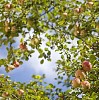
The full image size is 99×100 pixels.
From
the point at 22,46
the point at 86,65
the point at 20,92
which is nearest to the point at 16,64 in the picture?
the point at 22,46

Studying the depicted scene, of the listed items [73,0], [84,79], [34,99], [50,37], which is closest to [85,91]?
[84,79]

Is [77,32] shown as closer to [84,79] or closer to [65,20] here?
[65,20]

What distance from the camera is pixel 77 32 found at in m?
4.34

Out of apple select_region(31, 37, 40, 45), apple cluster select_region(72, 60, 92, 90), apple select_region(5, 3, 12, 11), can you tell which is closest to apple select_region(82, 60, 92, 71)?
apple cluster select_region(72, 60, 92, 90)

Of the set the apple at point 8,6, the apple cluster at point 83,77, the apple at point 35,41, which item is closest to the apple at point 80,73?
the apple cluster at point 83,77

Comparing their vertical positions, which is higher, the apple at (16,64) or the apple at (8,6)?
the apple at (8,6)

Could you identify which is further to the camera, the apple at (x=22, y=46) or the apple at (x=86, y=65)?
the apple at (x=22, y=46)

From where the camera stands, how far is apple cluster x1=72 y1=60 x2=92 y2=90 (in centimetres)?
372

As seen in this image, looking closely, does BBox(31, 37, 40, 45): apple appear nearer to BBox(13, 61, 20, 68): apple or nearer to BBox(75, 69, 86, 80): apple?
BBox(13, 61, 20, 68): apple

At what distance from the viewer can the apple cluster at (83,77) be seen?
12.2 ft

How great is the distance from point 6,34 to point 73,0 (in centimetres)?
132

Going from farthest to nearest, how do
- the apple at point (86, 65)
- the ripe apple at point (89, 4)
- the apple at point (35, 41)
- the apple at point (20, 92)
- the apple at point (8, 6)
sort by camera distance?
the apple at point (20, 92), the ripe apple at point (89, 4), the apple at point (35, 41), the apple at point (8, 6), the apple at point (86, 65)

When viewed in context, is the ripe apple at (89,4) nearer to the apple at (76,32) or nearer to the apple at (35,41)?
the apple at (76,32)

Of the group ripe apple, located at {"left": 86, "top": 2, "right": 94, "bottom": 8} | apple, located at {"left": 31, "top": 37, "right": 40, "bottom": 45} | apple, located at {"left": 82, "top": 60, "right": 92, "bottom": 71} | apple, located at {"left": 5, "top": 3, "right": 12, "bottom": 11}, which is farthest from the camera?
ripe apple, located at {"left": 86, "top": 2, "right": 94, "bottom": 8}
